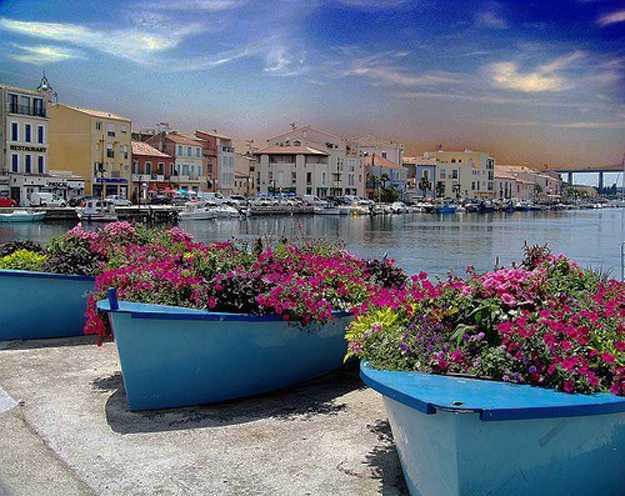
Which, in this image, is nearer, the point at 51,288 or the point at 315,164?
the point at 51,288

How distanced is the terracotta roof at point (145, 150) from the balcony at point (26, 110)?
14743 mm

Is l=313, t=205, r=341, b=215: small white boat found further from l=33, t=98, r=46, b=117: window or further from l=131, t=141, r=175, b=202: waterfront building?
l=33, t=98, r=46, b=117: window

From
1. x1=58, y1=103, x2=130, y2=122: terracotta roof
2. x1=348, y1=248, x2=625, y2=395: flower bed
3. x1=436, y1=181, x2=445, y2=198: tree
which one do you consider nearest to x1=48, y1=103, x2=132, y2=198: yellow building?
x1=58, y1=103, x2=130, y2=122: terracotta roof

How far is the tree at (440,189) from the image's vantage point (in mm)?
148350

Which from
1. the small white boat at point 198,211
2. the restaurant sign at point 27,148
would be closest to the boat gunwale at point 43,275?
the small white boat at point 198,211

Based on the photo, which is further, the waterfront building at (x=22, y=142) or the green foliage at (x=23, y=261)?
the waterfront building at (x=22, y=142)

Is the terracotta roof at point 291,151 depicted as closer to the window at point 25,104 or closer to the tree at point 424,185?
the tree at point 424,185

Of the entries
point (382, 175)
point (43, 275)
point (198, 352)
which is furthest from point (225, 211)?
point (198, 352)

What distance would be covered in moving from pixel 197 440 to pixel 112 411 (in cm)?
108

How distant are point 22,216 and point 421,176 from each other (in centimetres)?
10370

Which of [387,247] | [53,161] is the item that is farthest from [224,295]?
[53,161]

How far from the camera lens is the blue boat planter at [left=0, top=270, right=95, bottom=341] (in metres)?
8.80

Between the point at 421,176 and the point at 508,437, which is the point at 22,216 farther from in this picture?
the point at 421,176

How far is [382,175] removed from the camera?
126 meters
